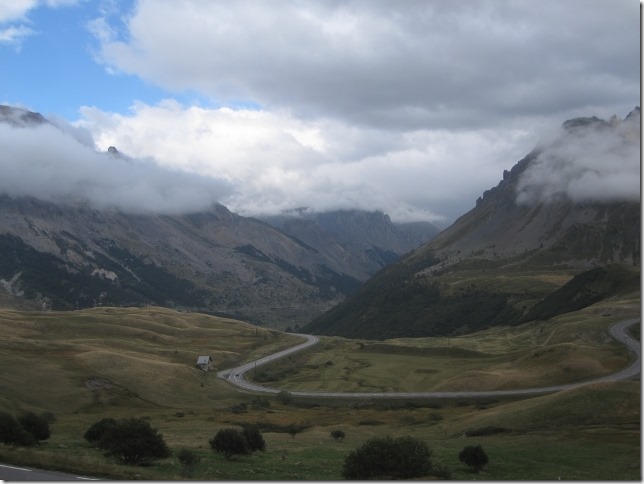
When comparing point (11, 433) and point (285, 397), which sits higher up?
point (11, 433)

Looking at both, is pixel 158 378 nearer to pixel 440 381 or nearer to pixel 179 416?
pixel 179 416

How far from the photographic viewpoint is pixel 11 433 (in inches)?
2009

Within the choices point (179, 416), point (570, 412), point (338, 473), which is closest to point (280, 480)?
point (338, 473)

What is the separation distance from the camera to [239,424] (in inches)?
3583

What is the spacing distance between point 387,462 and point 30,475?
23.1m

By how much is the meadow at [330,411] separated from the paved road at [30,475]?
1151 mm

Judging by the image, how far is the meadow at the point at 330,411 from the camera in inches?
1909

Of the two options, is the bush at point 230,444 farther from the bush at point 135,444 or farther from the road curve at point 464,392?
the road curve at point 464,392

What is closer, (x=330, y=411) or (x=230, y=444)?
(x=230, y=444)

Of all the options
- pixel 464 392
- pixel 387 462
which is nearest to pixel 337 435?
pixel 387 462

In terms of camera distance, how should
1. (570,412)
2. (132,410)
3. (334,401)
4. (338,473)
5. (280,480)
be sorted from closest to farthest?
(280,480)
(338,473)
(570,412)
(132,410)
(334,401)

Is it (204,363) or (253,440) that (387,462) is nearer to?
(253,440)

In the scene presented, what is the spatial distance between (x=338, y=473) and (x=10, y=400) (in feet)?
252

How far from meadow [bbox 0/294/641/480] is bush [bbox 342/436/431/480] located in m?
2.91
